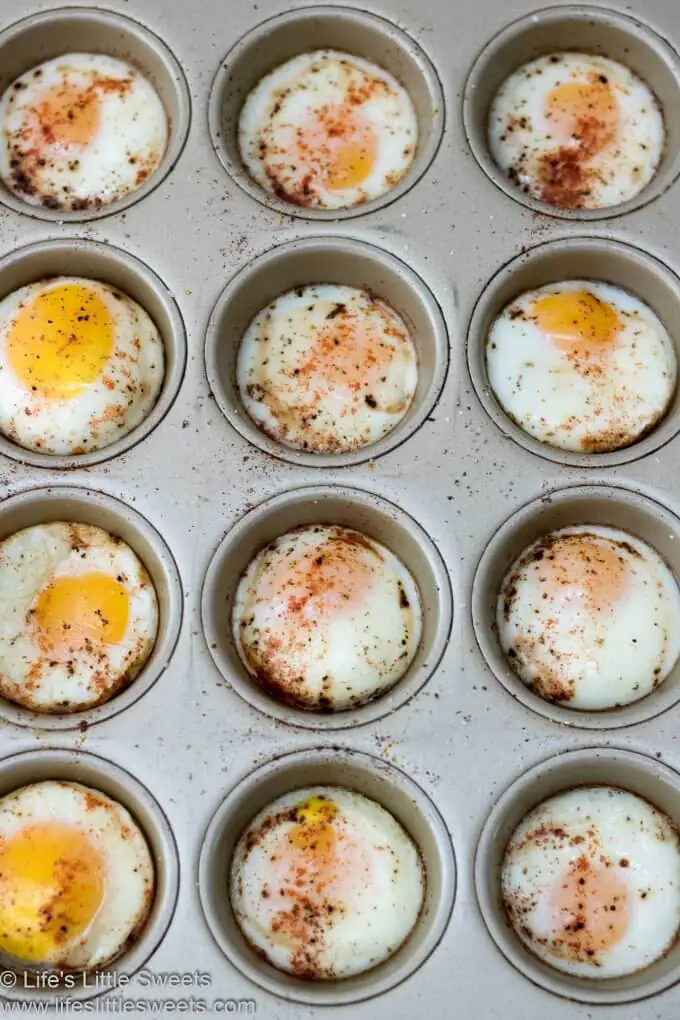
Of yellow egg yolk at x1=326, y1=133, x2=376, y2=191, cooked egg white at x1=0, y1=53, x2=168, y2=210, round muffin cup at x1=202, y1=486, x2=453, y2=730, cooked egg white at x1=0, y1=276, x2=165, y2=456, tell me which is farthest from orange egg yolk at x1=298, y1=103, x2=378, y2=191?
round muffin cup at x1=202, y1=486, x2=453, y2=730

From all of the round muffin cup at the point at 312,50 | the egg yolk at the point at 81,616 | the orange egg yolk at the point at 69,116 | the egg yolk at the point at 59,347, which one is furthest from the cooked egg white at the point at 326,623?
the orange egg yolk at the point at 69,116

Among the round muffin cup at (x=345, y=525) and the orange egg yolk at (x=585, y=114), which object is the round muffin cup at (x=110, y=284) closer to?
the round muffin cup at (x=345, y=525)

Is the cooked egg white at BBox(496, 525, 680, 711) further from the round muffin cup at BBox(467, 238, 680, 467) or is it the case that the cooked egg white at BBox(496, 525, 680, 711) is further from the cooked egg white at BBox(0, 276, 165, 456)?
the cooked egg white at BBox(0, 276, 165, 456)

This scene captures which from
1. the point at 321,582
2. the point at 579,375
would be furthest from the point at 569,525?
the point at 321,582

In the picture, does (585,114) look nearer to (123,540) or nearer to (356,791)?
(123,540)

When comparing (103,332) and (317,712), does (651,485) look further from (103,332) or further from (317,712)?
(103,332)

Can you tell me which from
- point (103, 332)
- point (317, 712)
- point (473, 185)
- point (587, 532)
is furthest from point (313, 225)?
point (317, 712)
